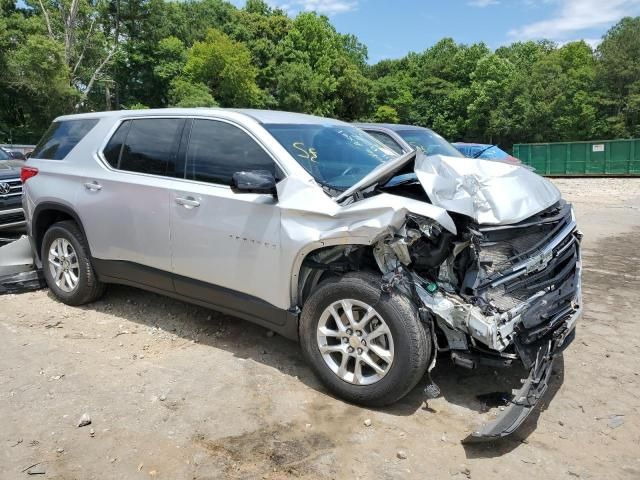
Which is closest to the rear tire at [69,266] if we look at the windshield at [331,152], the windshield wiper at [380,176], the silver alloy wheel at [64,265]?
the silver alloy wheel at [64,265]

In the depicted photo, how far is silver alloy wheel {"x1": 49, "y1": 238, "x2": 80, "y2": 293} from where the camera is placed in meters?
5.13

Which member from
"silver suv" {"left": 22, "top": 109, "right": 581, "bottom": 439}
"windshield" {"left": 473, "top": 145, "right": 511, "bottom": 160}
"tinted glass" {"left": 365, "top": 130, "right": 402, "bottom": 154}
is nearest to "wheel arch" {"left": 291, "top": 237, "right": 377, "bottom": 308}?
"silver suv" {"left": 22, "top": 109, "right": 581, "bottom": 439}

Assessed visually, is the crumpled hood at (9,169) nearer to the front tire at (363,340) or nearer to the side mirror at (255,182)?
the side mirror at (255,182)

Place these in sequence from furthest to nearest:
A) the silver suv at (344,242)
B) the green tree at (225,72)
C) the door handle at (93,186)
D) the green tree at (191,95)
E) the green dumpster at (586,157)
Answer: the green tree at (225,72), the green tree at (191,95), the green dumpster at (586,157), the door handle at (93,186), the silver suv at (344,242)

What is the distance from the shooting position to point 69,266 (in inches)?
204

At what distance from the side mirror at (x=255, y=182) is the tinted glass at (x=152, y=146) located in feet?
3.10

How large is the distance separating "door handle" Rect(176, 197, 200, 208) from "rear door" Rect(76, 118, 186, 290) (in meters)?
0.13

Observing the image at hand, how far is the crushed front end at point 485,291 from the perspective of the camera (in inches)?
120

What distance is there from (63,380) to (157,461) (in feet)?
4.33

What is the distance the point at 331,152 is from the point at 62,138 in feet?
9.55

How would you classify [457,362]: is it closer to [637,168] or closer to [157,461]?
[157,461]

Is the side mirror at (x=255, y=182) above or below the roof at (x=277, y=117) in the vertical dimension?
below

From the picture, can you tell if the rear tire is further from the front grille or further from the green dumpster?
the green dumpster

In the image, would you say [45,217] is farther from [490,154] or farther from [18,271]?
[490,154]
